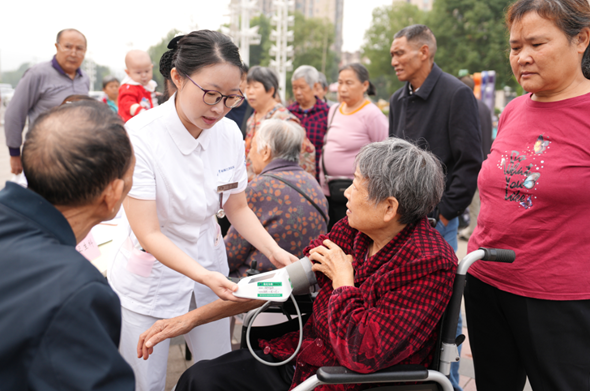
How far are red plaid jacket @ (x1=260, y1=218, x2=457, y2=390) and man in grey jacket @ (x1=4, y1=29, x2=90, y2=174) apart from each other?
4094mm

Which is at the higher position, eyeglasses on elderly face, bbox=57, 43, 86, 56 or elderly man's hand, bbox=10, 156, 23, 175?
eyeglasses on elderly face, bbox=57, 43, 86, 56

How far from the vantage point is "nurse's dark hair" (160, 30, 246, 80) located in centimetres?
175

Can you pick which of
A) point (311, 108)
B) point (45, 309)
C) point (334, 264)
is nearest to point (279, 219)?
point (334, 264)

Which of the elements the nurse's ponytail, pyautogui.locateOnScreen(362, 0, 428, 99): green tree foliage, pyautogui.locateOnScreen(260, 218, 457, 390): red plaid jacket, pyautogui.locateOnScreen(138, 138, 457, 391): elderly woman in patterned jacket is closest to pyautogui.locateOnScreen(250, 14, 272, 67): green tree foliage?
pyautogui.locateOnScreen(362, 0, 428, 99): green tree foliage

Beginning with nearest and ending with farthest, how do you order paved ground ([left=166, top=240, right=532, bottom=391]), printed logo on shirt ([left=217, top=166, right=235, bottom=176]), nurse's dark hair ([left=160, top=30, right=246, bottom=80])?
nurse's dark hair ([left=160, top=30, right=246, bottom=80]) → printed logo on shirt ([left=217, top=166, right=235, bottom=176]) → paved ground ([left=166, top=240, right=532, bottom=391])

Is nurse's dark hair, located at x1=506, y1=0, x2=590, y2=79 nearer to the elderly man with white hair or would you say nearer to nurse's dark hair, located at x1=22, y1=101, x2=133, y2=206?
nurse's dark hair, located at x1=22, y1=101, x2=133, y2=206

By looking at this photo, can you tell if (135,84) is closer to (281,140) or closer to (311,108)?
(311,108)

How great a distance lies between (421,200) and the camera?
1776 millimetres

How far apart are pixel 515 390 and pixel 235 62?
1.77m

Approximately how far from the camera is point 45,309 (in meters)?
0.92

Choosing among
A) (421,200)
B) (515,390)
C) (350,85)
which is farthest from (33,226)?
(350,85)

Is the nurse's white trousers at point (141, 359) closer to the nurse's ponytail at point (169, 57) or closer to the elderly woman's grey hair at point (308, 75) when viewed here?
the nurse's ponytail at point (169, 57)

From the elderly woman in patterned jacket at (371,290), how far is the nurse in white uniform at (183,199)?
0.15 meters

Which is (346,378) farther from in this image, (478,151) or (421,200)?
(478,151)
